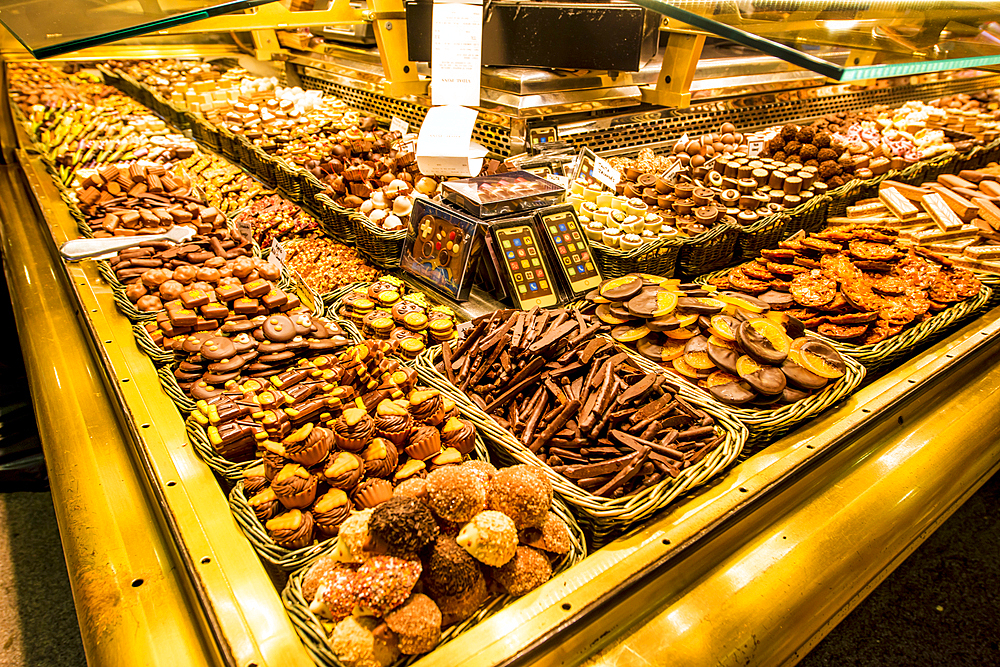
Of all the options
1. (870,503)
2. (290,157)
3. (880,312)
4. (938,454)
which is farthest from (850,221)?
(290,157)

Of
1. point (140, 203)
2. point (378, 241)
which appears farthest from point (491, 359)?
point (140, 203)

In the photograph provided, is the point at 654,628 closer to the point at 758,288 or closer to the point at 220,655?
the point at 220,655

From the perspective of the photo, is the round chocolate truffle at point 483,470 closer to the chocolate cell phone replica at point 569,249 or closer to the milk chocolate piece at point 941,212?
the chocolate cell phone replica at point 569,249

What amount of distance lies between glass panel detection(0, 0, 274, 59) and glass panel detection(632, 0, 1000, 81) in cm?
133

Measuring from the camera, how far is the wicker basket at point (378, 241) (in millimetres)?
2600

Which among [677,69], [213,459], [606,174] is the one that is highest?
[677,69]

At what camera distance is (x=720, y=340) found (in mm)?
1948

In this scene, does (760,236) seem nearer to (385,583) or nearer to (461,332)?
(461,332)

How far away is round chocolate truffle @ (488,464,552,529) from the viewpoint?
1166mm

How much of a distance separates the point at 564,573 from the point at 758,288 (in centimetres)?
171

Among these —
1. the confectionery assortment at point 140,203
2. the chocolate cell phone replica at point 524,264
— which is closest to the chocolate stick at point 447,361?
the chocolate cell phone replica at point 524,264

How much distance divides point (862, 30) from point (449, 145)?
1751mm

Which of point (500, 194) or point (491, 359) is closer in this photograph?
point (491, 359)

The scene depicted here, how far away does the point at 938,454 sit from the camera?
176 centimetres
